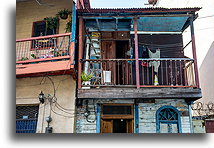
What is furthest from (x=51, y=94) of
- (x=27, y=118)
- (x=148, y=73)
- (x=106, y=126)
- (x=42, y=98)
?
(x=148, y=73)

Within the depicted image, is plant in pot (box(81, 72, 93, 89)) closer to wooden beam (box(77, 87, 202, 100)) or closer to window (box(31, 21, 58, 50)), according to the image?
wooden beam (box(77, 87, 202, 100))

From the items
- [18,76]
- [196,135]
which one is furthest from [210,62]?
[18,76]

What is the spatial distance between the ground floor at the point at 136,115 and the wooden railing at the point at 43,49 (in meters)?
1.16

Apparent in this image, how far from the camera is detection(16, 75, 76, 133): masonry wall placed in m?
4.48

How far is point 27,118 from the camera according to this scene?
15.4 ft

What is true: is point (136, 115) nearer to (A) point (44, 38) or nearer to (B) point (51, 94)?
(B) point (51, 94)

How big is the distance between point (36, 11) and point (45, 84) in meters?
1.97

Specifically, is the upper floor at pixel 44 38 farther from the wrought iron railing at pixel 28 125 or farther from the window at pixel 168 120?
the window at pixel 168 120

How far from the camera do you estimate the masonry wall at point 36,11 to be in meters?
5.32

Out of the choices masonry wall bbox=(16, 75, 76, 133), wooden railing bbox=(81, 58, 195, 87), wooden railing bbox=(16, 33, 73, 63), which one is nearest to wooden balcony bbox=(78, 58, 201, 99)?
wooden railing bbox=(81, 58, 195, 87)

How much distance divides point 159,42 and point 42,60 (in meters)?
3.05

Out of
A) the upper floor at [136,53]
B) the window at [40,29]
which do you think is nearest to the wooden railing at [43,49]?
the window at [40,29]

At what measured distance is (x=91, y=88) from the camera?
4609 mm
